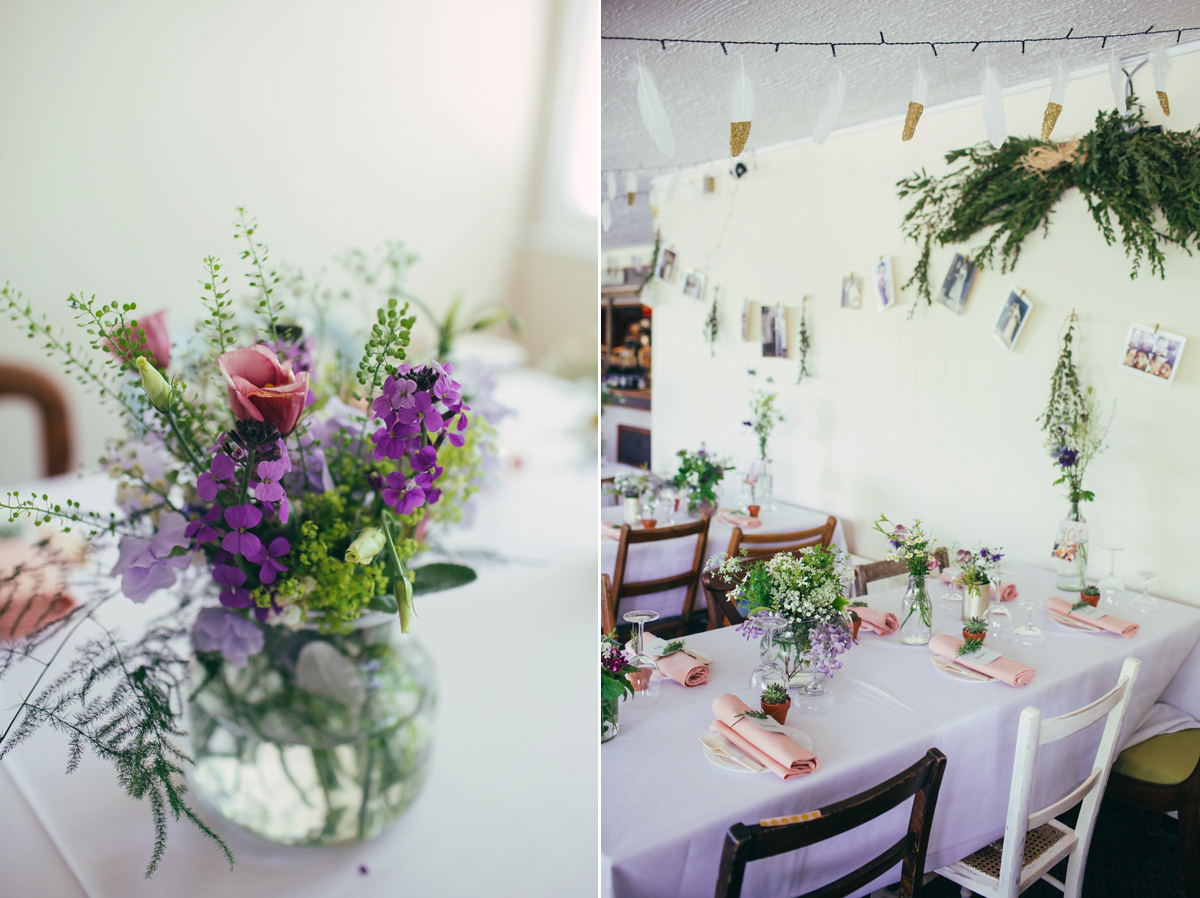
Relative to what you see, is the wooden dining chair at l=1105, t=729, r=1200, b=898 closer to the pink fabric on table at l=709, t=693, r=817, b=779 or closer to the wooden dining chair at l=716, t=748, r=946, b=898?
the wooden dining chair at l=716, t=748, r=946, b=898

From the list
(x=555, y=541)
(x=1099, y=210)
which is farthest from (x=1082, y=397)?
(x=555, y=541)

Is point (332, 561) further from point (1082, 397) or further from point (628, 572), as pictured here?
point (1082, 397)

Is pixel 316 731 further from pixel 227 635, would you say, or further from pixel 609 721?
pixel 609 721

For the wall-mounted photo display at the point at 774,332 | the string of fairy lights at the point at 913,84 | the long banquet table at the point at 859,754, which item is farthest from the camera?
the wall-mounted photo display at the point at 774,332

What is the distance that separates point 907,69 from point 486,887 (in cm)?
301

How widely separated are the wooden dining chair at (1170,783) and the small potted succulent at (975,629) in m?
0.48

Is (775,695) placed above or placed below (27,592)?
below

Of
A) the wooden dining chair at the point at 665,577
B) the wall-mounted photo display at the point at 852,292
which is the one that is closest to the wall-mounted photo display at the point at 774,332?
the wall-mounted photo display at the point at 852,292

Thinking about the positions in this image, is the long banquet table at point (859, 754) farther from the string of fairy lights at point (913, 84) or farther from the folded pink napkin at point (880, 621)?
the string of fairy lights at point (913, 84)

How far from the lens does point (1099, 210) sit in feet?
8.15

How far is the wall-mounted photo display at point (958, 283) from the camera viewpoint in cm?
302

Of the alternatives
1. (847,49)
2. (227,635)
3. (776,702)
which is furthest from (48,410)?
(847,49)

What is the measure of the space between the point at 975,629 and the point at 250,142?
2019 millimetres

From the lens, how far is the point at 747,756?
4.62 feet
